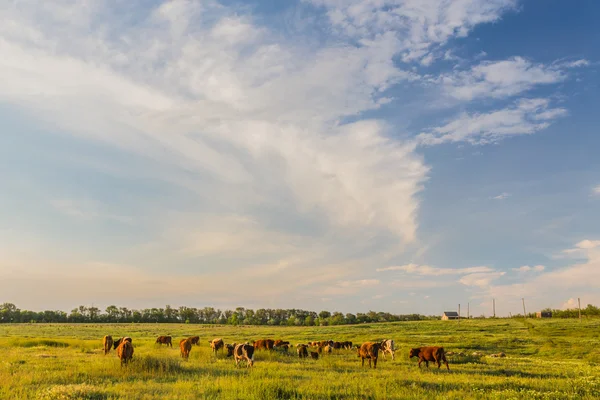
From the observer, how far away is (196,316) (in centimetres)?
18088

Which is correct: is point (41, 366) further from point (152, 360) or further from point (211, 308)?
point (211, 308)

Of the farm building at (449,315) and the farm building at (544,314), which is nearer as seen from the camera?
the farm building at (544,314)

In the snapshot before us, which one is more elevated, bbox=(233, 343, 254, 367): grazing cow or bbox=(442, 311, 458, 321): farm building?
bbox=(233, 343, 254, 367): grazing cow

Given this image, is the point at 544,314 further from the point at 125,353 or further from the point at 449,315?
the point at 125,353

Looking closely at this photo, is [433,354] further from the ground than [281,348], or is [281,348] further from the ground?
[433,354]

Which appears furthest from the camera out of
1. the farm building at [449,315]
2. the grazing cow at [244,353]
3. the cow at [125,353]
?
the farm building at [449,315]

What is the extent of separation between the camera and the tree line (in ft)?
489

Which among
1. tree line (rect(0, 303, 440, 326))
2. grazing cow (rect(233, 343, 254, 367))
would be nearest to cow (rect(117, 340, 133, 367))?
grazing cow (rect(233, 343, 254, 367))

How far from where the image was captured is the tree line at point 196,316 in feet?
489

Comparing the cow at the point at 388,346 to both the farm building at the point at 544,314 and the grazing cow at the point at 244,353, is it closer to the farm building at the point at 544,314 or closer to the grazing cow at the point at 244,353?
the grazing cow at the point at 244,353

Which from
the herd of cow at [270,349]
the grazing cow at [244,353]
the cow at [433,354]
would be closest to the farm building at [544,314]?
the herd of cow at [270,349]

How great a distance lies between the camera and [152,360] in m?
19.3

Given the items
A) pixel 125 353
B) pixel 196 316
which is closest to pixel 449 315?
pixel 196 316

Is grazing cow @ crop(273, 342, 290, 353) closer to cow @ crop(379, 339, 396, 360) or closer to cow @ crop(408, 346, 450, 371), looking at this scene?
cow @ crop(379, 339, 396, 360)
